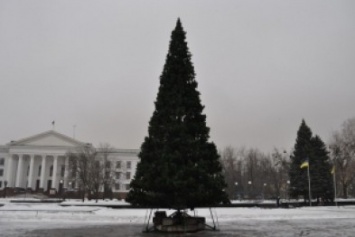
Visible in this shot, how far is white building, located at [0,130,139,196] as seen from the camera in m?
93.6

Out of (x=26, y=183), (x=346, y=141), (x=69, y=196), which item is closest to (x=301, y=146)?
(x=346, y=141)

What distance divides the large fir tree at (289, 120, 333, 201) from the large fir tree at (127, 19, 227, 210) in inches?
1490

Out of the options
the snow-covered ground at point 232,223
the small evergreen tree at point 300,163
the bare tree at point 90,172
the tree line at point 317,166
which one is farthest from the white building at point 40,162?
the snow-covered ground at point 232,223

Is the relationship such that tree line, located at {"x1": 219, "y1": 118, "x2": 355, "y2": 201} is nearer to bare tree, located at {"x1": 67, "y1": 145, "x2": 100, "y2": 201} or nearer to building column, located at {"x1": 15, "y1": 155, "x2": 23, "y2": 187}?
bare tree, located at {"x1": 67, "y1": 145, "x2": 100, "y2": 201}

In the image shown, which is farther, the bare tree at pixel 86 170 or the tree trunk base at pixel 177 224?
the bare tree at pixel 86 170

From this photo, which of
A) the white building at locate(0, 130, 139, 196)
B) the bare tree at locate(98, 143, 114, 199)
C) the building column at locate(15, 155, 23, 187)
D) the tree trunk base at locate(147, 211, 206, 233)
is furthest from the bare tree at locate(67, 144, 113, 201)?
the tree trunk base at locate(147, 211, 206, 233)

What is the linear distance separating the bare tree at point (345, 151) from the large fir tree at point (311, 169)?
9.75m

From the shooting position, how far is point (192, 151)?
1580cm

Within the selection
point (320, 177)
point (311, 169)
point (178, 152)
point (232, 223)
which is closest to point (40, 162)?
point (311, 169)

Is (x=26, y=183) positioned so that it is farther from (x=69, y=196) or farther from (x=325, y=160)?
(x=325, y=160)

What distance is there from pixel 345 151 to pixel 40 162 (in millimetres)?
79288

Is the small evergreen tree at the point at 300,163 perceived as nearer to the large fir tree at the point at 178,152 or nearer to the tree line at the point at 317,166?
the tree line at the point at 317,166

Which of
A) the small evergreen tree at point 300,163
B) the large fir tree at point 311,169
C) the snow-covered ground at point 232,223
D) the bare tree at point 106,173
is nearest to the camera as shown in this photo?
the snow-covered ground at point 232,223

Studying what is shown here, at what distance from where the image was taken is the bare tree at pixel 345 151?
199 feet
